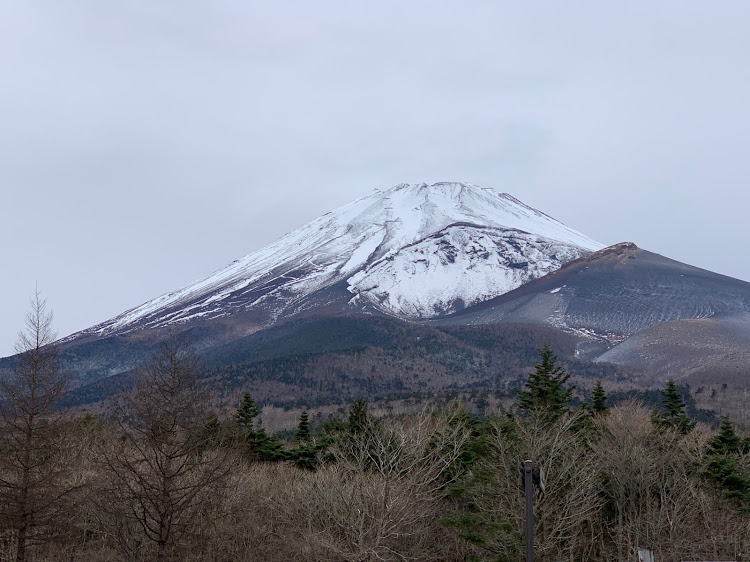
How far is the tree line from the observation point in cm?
2300

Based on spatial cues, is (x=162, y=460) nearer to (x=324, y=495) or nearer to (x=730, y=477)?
(x=324, y=495)

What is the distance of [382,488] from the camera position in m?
24.3

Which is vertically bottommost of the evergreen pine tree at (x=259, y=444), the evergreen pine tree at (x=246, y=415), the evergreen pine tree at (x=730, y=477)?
the evergreen pine tree at (x=730, y=477)

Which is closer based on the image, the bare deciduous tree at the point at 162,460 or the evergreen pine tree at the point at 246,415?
the bare deciduous tree at the point at 162,460

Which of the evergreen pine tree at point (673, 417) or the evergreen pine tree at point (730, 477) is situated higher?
the evergreen pine tree at point (673, 417)

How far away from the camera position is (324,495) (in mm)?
25781

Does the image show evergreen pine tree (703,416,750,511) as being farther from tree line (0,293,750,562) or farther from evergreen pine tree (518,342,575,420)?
evergreen pine tree (518,342,575,420)

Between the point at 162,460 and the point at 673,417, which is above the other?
the point at 162,460

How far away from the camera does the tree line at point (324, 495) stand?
23.0m

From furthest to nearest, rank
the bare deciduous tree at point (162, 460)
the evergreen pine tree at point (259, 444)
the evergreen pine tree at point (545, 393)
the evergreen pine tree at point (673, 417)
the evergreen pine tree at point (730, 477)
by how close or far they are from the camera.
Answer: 1. the evergreen pine tree at point (673, 417)
2. the evergreen pine tree at point (259, 444)
3. the evergreen pine tree at point (545, 393)
4. the evergreen pine tree at point (730, 477)
5. the bare deciduous tree at point (162, 460)

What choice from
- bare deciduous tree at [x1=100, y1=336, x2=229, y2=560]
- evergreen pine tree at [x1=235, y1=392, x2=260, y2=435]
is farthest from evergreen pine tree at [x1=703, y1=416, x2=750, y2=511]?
evergreen pine tree at [x1=235, y1=392, x2=260, y2=435]

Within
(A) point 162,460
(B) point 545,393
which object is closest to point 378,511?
(A) point 162,460

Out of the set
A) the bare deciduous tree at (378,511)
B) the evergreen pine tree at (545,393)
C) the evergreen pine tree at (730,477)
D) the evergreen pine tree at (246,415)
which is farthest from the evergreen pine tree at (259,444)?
the evergreen pine tree at (730,477)

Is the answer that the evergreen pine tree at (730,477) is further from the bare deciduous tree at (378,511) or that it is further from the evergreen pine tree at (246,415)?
the evergreen pine tree at (246,415)
